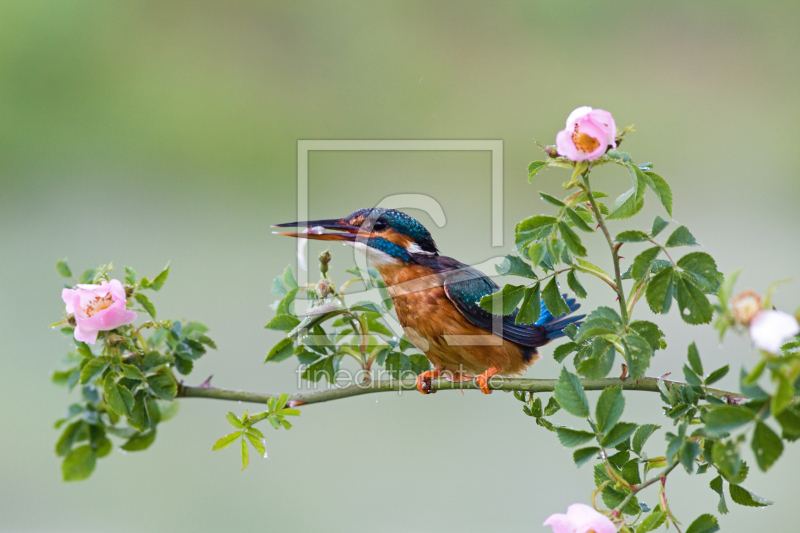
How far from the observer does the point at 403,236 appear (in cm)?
89

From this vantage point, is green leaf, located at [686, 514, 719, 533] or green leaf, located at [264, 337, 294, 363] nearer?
green leaf, located at [686, 514, 719, 533]

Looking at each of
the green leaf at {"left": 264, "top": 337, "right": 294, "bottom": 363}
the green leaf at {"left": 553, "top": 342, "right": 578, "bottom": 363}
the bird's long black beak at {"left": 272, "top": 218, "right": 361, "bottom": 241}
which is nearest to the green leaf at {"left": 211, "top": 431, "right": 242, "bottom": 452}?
the green leaf at {"left": 264, "top": 337, "right": 294, "bottom": 363}

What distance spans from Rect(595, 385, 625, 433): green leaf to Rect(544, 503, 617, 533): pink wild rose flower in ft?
0.27

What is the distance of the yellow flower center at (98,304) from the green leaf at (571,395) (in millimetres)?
455

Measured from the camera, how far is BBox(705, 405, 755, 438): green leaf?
0.44m

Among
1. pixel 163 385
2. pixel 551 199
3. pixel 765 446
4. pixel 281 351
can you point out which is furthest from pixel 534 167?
pixel 163 385

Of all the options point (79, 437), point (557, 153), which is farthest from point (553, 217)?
point (79, 437)

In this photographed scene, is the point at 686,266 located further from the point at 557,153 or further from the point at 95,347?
the point at 95,347

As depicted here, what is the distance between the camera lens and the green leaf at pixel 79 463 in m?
0.91

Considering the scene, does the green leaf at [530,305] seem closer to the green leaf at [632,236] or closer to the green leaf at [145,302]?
the green leaf at [632,236]

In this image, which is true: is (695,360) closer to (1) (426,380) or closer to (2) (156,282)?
(1) (426,380)

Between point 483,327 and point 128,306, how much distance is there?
445mm

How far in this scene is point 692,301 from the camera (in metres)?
0.56

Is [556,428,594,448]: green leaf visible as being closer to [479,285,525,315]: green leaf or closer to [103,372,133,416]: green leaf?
[479,285,525,315]: green leaf
